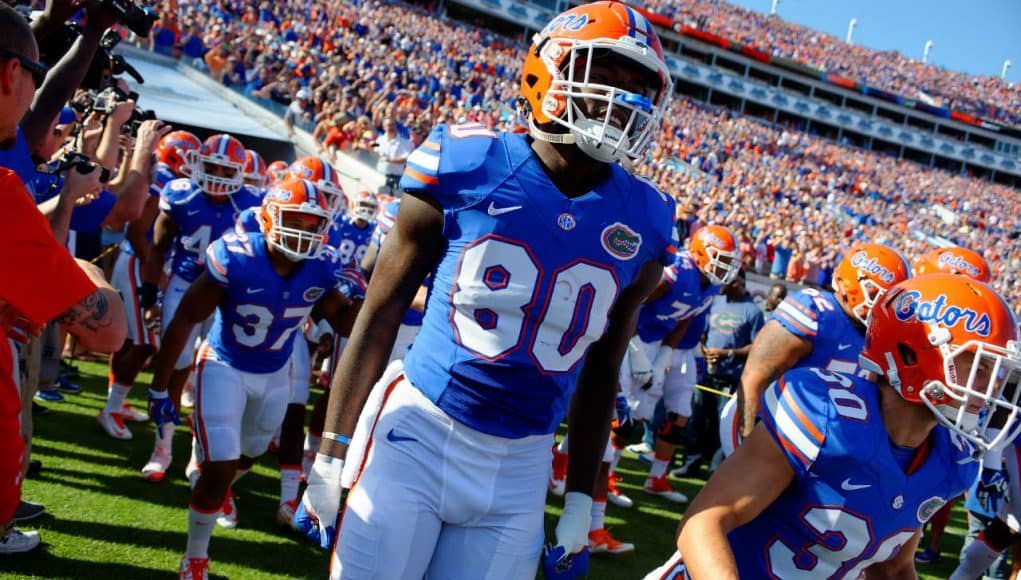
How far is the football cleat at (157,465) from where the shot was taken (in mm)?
5137

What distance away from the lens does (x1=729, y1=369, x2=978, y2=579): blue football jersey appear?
7.11 ft

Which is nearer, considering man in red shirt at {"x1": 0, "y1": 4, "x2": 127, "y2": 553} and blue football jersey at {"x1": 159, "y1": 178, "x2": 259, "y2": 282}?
man in red shirt at {"x1": 0, "y1": 4, "x2": 127, "y2": 553}

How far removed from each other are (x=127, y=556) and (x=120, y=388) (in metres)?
2.07

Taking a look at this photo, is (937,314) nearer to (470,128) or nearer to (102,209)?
(470,128)

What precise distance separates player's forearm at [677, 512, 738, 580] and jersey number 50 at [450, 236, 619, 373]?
0.56 m

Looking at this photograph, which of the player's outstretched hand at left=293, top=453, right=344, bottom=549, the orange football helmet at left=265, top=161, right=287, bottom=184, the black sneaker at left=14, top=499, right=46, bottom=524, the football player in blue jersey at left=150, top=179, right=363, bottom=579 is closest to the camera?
the player's outstretched hand at left=293, top=453, right=344, bottom=549

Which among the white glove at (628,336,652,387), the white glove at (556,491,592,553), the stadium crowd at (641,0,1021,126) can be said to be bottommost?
the white glove at (628,336,652,387)

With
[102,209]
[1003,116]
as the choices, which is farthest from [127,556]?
[1003,116]

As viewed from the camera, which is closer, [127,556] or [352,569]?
[352,569]

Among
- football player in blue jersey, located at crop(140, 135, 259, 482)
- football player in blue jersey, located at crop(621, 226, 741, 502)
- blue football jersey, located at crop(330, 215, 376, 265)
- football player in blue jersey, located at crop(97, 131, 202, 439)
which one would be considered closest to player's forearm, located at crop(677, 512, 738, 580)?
football player in blue jersey, located at crop(621, 226, 741, 502)

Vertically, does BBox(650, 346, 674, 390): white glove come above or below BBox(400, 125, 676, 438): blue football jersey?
below

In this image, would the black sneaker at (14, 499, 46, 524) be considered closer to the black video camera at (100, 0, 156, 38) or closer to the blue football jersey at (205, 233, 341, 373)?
the blue football jersey at (205, 233, 341, 373)

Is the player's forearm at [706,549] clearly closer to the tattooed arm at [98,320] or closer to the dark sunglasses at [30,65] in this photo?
the tattooed arm at [98,320]

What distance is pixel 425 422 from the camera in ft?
6.98
